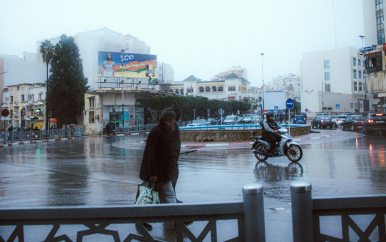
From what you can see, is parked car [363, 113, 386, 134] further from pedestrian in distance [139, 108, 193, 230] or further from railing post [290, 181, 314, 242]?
railing post [290, 181, 314, 242]

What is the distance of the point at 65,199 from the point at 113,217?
4.56 meters

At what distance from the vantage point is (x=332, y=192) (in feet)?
20.6

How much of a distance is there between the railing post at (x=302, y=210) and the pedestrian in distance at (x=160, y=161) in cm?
→ 210

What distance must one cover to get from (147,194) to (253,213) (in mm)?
2180

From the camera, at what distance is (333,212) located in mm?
2412

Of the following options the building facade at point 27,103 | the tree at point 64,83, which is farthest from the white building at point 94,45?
the tree at point 64,83

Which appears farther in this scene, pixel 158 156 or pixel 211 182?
pixel 211 182

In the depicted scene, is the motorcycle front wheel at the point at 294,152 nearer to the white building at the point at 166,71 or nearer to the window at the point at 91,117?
the window at the point at 91,117

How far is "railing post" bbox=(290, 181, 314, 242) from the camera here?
7.91 feet

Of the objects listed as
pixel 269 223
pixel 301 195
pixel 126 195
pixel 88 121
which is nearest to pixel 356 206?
pixel 301 195

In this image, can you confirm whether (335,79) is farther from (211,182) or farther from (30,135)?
(211,182)

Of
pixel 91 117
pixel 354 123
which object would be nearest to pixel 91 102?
pixel 91 117

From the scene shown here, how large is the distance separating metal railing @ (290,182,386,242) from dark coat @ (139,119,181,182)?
2.26 meters

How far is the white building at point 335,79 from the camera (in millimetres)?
69500
